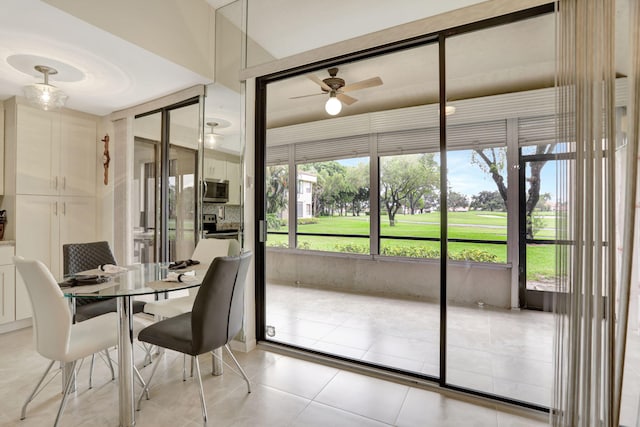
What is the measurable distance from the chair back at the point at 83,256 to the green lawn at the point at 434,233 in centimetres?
151

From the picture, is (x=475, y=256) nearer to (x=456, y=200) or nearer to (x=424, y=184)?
(x=456, y=200)

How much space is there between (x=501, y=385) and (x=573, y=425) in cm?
53

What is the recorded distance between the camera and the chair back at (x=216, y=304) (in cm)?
181

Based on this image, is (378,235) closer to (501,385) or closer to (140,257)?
(501,385)

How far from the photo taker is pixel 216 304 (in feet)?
6.14

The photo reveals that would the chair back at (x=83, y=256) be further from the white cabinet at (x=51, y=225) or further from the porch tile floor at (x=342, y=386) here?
the white cabinet at (x=51, y=225)

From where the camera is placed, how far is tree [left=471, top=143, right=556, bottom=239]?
80.3 inches

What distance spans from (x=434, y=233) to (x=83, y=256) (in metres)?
3.80

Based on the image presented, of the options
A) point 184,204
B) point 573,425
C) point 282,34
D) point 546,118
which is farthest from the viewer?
point 184,204

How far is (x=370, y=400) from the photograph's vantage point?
2.10 metres

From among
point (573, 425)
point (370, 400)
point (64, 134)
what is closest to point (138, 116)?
point (64, 134)

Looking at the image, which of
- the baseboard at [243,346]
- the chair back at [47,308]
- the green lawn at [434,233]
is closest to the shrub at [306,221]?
the green lawn at [434,233]

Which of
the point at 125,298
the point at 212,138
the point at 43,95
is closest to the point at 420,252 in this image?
the point at 212,138

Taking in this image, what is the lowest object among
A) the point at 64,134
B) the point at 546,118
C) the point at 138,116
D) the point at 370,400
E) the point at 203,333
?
the point at 370,400
